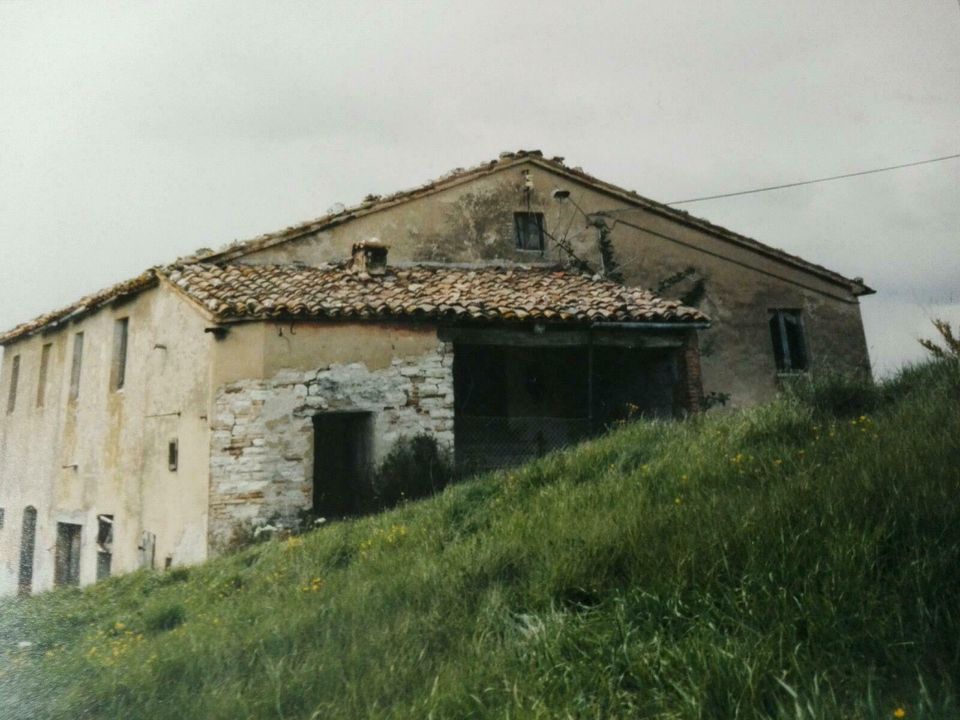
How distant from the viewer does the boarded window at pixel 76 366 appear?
550 inches

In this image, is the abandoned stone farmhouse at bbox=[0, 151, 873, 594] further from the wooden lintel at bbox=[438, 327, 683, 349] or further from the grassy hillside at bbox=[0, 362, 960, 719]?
the grassy hillside at bbox=[0, 362, 960, 719]

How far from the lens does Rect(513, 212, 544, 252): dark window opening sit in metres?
14.0

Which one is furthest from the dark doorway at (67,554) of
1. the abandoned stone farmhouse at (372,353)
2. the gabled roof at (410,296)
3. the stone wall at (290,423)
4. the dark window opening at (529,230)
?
the dark window opening at (529,230)

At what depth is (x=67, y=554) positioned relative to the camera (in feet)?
43.8

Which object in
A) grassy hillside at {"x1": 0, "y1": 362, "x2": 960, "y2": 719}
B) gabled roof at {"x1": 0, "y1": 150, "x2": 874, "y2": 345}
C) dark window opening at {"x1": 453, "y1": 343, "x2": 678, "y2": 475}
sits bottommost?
grassy hillside at {"x1": 0, "y1": 362, "x2": 960, "y2": 719}

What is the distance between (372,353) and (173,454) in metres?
3.57

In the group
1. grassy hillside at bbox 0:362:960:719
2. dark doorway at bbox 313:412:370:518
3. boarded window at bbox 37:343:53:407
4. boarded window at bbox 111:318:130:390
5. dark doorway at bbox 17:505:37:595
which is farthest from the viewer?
boarded window at bbox 37:343:53:407

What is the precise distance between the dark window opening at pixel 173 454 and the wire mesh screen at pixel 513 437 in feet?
14.5

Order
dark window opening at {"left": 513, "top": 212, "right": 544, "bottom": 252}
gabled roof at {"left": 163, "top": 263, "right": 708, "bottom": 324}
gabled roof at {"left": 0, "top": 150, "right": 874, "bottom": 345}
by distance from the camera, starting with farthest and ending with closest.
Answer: dark window opening at {"left": 513, "top": 212, "right": 544, "bottom": 252} < gabled roof at {"left": 0, "top": 150, "right": 874, "bottom": 345} < gabled roof at {"left": 163, "top": 263, "right": 708, "bottom": 324}

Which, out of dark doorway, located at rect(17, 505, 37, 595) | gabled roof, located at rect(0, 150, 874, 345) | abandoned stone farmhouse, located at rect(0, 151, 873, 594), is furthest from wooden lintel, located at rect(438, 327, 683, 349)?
dark doorway, located at rect(17, 505, 37, 595)

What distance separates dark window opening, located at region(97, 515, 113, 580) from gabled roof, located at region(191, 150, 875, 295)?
16.7 feet

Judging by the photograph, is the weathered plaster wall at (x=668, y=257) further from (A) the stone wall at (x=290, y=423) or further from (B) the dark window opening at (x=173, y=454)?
(B) the dark window opening at (x=173, y=454)

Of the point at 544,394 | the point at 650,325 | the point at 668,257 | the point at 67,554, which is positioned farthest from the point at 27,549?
the point at 668,257

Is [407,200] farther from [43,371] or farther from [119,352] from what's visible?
[43,371]
